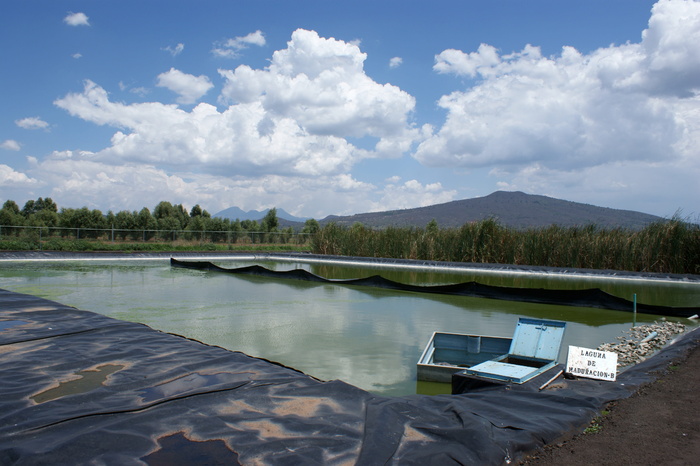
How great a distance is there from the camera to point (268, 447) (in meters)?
2.28

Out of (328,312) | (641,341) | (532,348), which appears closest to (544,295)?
(641,341)

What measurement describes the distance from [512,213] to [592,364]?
318 feet

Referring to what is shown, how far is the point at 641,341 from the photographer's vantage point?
573 centimetres

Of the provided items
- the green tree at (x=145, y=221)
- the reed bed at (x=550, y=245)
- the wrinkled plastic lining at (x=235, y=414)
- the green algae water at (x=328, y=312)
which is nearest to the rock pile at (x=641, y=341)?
the green algae water at (x=328, y=312)

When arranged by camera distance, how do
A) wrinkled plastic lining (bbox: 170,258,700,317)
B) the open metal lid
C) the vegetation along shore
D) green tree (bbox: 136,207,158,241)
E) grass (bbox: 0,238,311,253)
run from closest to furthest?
1. the open metal lid
2. wrinkled plastic lining (bbox: 170,258,700,317)
3. the vegetation along shore
4. grass (bbox: 0,238,311,253)
5. green tree (bbox: 136,207,158,241)

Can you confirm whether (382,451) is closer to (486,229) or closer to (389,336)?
(389,336)

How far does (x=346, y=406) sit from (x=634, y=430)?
5.64 ft

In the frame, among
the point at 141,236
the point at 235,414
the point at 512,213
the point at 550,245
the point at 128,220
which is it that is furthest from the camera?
the point at 512,213

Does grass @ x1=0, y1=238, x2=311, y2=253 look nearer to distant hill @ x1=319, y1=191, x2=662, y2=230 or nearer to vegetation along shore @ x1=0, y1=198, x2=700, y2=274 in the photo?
vegetation along shore @ x1=0, y1=198, x2=700, y2=274

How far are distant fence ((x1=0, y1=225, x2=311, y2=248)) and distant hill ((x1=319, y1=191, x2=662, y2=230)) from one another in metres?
56.4

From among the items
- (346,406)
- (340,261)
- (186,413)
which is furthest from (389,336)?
(340,261)

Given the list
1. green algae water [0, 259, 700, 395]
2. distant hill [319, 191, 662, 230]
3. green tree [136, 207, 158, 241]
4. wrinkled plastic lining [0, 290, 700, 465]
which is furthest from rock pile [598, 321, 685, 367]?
distant hill [319, 191, 662, 230]

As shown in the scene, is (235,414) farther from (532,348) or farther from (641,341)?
(641,341)

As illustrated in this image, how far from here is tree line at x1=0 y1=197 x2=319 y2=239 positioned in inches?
1032
